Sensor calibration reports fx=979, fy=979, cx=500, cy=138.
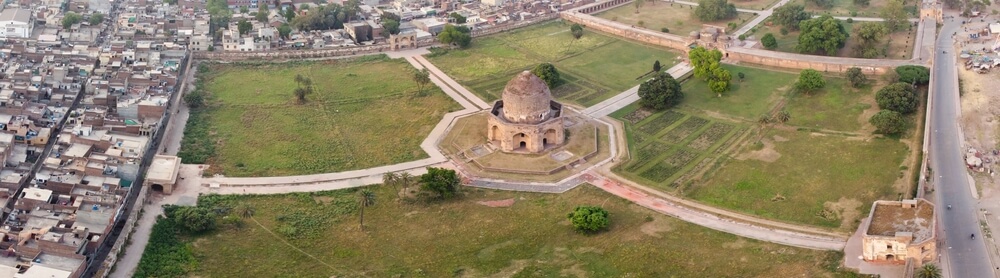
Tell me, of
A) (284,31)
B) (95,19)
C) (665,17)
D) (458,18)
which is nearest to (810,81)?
(665,17)

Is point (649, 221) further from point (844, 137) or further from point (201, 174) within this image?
point (201, 174)

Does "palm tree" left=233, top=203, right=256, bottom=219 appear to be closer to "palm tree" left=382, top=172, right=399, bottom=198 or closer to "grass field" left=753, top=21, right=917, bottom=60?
"palm tree" left=382, top=172, right=399, bottom=198

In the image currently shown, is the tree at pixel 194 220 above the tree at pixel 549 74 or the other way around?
the other way around

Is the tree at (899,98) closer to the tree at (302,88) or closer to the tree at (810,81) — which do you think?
→ the tree at (810,81)

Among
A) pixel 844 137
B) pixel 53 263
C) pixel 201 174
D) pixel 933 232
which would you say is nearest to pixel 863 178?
pixel 844 137

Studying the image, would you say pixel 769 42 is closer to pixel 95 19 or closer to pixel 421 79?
pixel 421 79

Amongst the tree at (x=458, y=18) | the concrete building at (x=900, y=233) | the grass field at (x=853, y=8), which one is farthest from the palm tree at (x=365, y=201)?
the grass field at (x=853, y=8)

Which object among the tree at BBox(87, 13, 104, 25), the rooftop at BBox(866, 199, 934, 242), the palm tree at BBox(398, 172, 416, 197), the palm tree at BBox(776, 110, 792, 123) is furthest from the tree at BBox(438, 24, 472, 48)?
the rooftop at BBox(866, 199, 934, 242)
